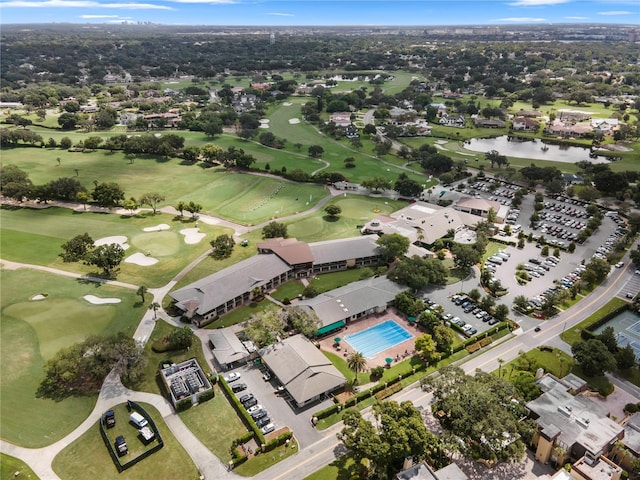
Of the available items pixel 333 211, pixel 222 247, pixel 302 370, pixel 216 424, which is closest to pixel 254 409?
pixel 216 424

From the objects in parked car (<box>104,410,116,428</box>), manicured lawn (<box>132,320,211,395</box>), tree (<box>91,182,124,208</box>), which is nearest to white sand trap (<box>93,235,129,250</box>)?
tree (<box>91,182,124,208</box>)

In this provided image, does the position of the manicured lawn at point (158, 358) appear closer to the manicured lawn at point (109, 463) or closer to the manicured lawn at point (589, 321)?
the manicured lawn at point (109, 463)

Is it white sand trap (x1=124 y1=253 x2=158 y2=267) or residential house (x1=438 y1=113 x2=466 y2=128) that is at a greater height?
residential house (x1=438 y1=113 x2=466 y2=128)

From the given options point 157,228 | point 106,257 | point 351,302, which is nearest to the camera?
point 351,302

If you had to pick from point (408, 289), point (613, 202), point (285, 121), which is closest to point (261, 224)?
point (408, 289)

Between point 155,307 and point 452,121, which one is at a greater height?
point 452,121

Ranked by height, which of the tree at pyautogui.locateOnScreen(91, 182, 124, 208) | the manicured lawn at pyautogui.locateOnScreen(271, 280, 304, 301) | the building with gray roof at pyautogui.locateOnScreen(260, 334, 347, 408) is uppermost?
the tree at pyautogui.locateOnScreen(91, 182, 124, 208)

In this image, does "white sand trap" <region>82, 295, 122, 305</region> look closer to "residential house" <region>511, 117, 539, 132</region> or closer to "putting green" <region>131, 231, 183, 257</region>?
"putting green" <region>131, 231, 183, 257</region>

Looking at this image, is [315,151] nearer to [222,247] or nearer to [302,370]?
[222,247]
